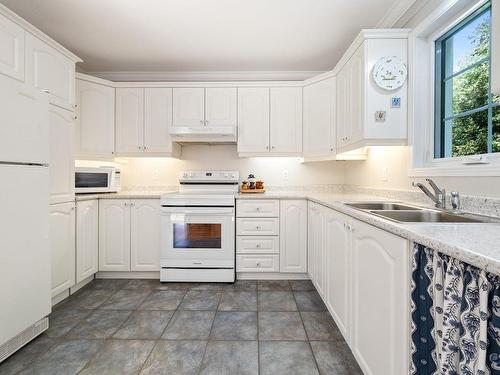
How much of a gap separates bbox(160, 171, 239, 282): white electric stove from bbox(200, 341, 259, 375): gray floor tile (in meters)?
0.98

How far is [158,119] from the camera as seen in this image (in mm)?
3031

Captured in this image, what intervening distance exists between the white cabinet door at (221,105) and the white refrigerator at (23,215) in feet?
5.33

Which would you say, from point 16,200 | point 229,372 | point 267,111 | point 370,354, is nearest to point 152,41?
point 267,111

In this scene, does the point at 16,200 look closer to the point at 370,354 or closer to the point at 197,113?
the point at 197,113

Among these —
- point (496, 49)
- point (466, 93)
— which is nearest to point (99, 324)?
point (496, 49)

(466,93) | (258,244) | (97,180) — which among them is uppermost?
(466,93)

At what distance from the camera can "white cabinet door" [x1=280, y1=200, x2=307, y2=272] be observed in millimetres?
2730

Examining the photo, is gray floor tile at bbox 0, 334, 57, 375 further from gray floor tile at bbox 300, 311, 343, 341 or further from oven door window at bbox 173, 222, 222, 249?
gray floor tile at bbox 300, 311, 343, 341

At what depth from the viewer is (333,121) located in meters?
2.68

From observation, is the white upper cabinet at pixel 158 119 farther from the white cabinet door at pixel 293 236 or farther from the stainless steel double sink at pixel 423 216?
the stainless steel double sink at pixel 423 216

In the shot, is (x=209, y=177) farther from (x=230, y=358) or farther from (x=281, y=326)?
(x=230, y=358)

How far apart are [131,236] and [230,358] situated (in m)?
1.73

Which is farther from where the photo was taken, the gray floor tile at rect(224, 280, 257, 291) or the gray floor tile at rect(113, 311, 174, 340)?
the gray floor tile at rect(224, 280, 257, 291)

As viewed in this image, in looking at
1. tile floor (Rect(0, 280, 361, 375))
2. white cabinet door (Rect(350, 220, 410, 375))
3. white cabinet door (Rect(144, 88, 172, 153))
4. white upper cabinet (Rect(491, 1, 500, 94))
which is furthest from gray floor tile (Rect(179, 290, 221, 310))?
white upper cabinet (Rect(491, 1, 500, 94))
